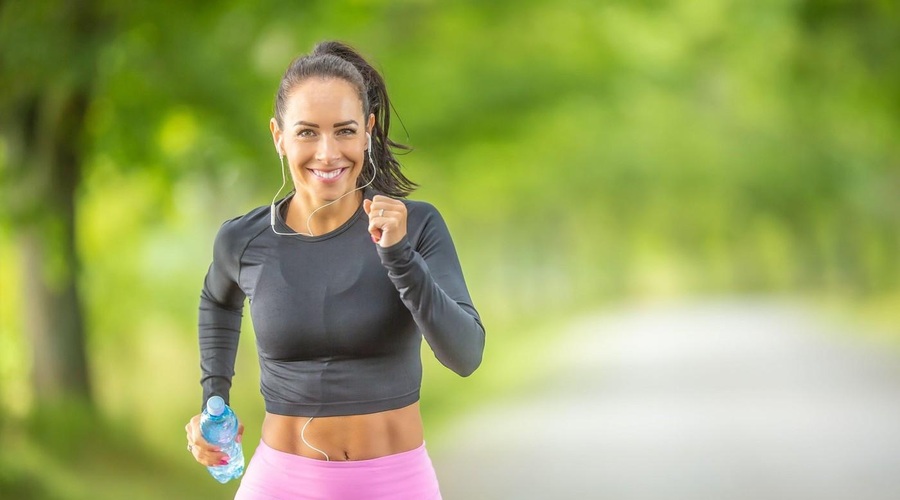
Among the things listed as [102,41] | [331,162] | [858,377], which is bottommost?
[858,377]

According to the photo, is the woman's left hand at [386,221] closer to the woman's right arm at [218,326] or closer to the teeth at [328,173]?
the teeth at [328,173]

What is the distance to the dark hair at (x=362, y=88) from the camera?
1855 millimetres

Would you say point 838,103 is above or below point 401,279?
above

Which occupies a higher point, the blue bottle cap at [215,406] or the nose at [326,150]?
the nose at [326,150]

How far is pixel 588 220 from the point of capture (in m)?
22.4

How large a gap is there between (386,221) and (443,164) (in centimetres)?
984

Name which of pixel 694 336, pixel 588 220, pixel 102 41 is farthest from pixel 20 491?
pixel 588 220

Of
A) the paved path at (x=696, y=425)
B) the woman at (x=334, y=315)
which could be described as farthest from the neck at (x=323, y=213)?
the paved path at (x=696, y=425)

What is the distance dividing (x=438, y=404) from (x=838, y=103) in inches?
243

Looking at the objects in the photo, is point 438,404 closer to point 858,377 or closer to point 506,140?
point 506,140

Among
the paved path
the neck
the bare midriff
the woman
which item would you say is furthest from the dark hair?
the paved path

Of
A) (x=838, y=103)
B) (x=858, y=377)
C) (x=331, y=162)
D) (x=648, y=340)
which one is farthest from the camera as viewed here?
(x=648, y=340)

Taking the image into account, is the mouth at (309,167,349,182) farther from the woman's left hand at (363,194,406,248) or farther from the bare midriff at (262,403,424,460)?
the bare midriff at (262,403,424,460)

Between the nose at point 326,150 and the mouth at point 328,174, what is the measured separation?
2cm
